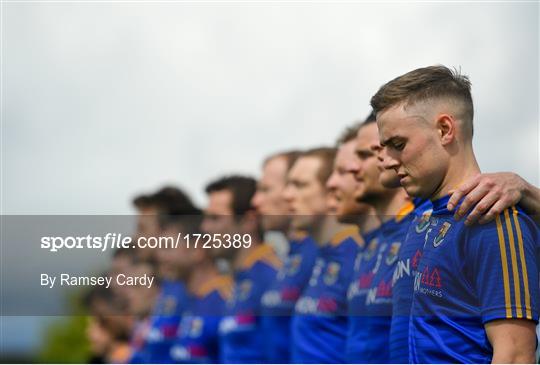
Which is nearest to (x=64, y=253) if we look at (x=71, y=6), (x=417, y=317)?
(x=71, y=6)

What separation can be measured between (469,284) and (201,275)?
431cm

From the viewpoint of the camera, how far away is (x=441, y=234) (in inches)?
115

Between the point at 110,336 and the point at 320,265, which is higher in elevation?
the point at 320,265

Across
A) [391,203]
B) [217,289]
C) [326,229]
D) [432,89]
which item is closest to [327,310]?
[326,229]

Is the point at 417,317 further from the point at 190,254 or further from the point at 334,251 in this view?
the point at 190,254

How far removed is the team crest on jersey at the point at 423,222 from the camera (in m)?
3.13

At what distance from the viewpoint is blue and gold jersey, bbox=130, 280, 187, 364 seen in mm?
7160

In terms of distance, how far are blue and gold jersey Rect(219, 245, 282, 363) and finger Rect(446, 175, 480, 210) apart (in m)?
3.08

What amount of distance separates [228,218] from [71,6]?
1.87m

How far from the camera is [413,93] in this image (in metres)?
3.04

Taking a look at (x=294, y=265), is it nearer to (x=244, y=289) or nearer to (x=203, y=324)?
(x=244, y=289)

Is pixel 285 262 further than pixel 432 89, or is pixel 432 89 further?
pixel 285 262

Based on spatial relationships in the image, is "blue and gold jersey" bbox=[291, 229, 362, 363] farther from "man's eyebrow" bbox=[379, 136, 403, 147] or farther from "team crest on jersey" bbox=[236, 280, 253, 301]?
"man's eyebrow" bbox=[379, 136, 403, 147]

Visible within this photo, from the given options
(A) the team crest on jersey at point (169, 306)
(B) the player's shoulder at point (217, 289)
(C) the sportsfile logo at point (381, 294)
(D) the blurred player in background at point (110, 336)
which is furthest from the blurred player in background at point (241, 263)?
(C) the sportsfile logo at point (381, 294)
